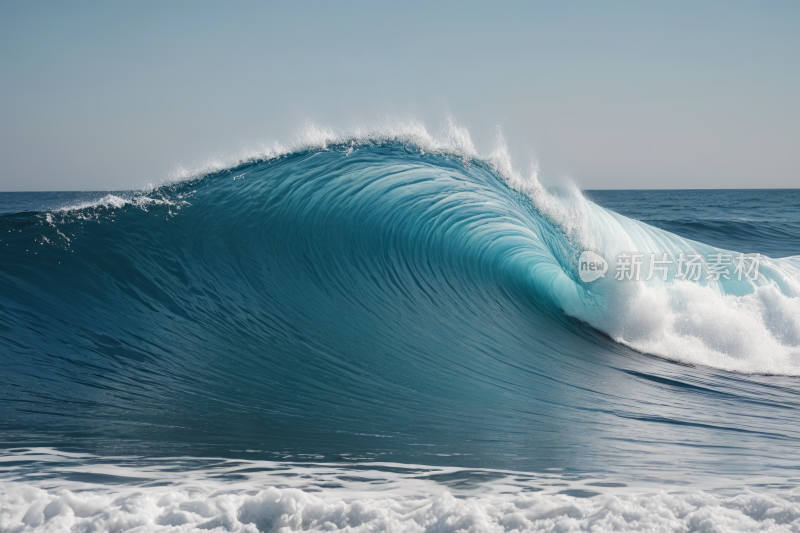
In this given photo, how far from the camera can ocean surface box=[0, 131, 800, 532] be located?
7.29ft

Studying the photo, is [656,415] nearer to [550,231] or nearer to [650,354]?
[650,354]

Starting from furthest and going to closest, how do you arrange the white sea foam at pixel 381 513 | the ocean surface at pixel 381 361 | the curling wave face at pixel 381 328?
the curling wave face at pixel 381 328, the ocean surface at pixel 381 361, the white sea foam at pixel 381 513

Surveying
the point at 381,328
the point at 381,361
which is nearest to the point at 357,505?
the point at 381,361

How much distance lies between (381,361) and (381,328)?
811 millimetres

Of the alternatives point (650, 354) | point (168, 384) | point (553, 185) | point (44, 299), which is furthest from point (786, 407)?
point (44, 299)

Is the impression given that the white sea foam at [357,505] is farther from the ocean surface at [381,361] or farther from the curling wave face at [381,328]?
the curling wave face at [381,328]

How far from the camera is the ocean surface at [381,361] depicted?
2223 mm

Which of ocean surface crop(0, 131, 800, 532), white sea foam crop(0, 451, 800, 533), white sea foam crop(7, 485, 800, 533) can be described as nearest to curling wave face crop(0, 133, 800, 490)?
ocean surface crop(0, 131, 800, 532)

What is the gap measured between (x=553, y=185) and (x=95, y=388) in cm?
668

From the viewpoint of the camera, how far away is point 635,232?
9016 millimetres

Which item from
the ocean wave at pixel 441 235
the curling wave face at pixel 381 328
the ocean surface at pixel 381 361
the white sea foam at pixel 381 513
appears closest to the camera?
the white sea foam at pixel 381 513

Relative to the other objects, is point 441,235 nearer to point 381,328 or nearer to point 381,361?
point 381,328

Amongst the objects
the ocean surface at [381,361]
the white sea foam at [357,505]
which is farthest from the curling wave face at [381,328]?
the white sea foam at [357,505]

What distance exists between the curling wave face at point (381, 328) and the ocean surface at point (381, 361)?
0.03m
